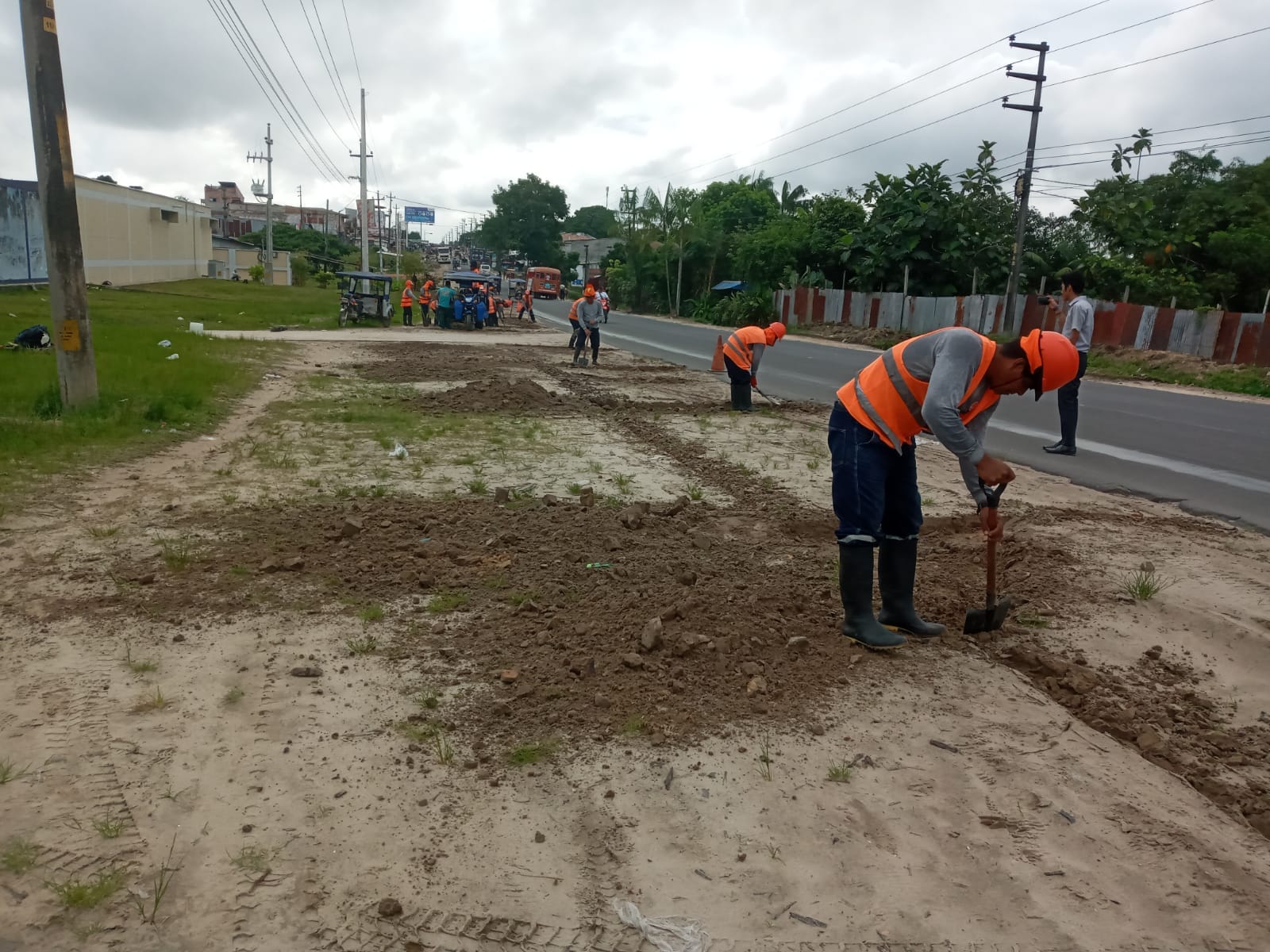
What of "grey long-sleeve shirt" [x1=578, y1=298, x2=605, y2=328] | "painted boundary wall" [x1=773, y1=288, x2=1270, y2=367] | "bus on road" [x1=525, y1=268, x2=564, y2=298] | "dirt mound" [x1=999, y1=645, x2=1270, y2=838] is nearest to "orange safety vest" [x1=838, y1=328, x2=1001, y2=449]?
"dirt mound" [x1=999, y1=645, x2=1270, y2=838]

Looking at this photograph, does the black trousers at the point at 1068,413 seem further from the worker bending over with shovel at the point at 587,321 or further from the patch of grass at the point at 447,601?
the worker bending over with shovel at the point at 587,321

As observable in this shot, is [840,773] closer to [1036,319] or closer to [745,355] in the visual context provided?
[745,355]

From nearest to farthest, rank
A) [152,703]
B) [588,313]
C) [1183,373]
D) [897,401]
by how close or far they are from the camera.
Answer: [152,703] < [897,401] < [588,313] < [1183,373]

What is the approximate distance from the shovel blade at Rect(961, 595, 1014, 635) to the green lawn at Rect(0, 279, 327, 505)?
240 inches

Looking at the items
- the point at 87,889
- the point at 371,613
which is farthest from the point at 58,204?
the point at 87,889

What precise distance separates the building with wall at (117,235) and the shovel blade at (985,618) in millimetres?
29209

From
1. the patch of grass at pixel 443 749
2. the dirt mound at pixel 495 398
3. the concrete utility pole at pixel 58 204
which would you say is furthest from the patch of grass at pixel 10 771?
the dirt mound at pixel 495 398

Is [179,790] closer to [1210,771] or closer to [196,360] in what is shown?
[1210,771]

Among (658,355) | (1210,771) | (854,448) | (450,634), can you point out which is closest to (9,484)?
(450,634)

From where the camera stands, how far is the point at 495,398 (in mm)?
12078

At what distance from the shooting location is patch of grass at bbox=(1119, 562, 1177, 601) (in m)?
4.77

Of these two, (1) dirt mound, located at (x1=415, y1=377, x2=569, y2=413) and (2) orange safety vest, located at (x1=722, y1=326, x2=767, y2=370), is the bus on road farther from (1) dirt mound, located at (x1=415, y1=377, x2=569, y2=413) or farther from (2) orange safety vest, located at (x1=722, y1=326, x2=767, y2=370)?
(2) orange safety vest, located at (x1=722, y1=326, x2=767, y2=370)

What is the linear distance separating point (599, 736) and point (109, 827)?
1549mm

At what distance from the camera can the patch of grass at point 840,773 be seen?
3064mm
